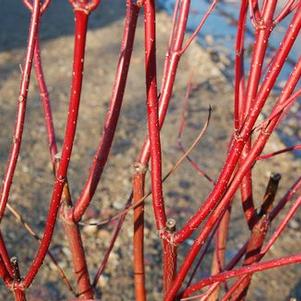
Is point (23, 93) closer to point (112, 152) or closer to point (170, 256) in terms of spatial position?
point (170, 256)

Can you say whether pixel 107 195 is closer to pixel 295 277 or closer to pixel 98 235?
pixel 98 235

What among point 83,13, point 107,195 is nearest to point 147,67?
point 83,13

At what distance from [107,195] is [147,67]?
208 cm

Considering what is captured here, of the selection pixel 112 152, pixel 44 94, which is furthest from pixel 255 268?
pixel 112 152

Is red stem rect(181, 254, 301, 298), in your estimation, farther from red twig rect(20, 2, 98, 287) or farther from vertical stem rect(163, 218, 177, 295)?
red twig rect(20, 2, 98, 287)

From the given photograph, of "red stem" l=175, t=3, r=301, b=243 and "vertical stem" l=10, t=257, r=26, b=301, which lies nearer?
"red stem" l=175, t=3, r=301, b=243

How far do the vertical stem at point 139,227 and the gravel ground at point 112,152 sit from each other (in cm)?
114

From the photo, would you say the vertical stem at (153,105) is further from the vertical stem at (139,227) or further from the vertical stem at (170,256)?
the vertical stem at (139,227)

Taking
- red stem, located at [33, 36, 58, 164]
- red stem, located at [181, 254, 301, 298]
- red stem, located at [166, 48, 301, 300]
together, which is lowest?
red stem, located at [181, 254, 301, 298]

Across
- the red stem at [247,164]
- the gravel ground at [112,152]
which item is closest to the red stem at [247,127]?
the red stem at [247,164]

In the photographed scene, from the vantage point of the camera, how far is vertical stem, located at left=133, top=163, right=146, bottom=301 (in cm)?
107

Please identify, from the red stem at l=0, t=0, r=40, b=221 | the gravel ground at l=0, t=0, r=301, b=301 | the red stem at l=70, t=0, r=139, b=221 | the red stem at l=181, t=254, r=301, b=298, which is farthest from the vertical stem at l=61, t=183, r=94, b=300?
the gravel ground at l=0, t=0, r=301, b=301

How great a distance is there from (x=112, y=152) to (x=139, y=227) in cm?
210

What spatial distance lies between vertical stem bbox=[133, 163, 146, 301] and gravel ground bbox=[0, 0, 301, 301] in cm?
114
